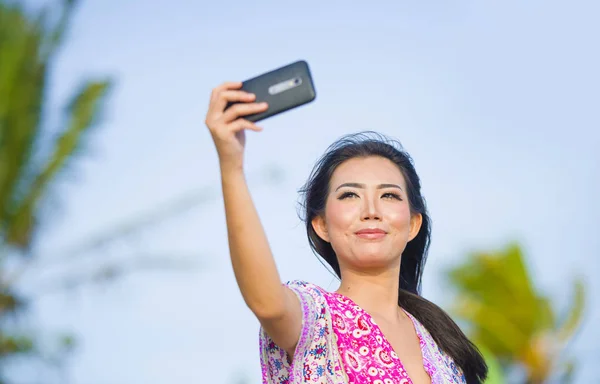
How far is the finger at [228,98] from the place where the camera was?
2.46 m

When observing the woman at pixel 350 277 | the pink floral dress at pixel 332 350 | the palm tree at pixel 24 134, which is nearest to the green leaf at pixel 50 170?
the palm tree at pixel 24 134

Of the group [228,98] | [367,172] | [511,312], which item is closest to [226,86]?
[228,98]

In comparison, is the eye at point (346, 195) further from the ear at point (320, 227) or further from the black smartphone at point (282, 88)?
the black smartphone at point (282, 88)

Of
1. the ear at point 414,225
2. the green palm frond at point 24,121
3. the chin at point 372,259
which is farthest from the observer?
the green palm frond at point 24,121

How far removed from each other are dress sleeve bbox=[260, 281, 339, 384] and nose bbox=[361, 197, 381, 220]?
32 cm

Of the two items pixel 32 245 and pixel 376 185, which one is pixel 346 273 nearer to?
pixel 376 185

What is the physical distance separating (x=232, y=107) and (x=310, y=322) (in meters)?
0.71

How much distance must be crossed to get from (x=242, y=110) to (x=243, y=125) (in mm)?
38

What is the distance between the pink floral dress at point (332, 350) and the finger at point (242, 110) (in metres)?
0.61

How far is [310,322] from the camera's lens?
112 inches

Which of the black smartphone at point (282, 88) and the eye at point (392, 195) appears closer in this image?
the black smartphone at point (282, 88)

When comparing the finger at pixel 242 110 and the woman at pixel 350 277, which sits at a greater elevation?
the finger at pixel 242 110

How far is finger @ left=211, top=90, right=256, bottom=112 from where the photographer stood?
246cm

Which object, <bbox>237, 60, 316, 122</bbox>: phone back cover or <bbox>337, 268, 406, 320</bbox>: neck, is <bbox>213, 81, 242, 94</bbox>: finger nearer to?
<bbox>237, 60, 316, 122</bbox>: phone back cover
